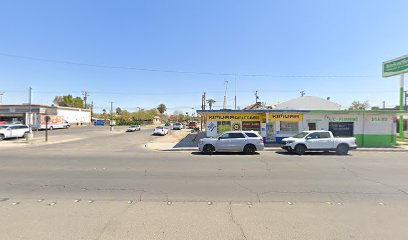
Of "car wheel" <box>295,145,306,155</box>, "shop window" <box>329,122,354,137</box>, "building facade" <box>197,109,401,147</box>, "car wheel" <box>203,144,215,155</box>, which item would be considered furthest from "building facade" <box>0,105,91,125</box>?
"shop window" <box>329,122,354,137</box>

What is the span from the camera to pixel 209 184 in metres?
7.77

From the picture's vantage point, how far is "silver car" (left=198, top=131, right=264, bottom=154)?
620 inches

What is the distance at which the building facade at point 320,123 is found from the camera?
854 inches

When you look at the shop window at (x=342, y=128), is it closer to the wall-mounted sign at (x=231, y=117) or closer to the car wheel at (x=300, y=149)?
the wall-mounted sign at (x=231, y=117)

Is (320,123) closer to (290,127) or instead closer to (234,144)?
(290,127)

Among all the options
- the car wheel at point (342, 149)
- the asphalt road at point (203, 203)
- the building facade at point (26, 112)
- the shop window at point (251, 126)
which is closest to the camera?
the asphalt road at point (203, 203)

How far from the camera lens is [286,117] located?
21641 mm

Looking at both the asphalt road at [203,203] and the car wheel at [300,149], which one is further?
the car wheel at [300,149]

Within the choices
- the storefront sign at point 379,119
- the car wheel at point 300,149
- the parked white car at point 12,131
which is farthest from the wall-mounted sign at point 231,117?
the parked white car at point 12,131

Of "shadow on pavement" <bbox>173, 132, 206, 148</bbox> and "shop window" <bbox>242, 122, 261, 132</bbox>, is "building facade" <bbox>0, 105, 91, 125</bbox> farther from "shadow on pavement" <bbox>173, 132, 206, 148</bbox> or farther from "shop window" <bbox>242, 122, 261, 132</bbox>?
"shop window" <bbox>242, 122, 261, 132</bbox>

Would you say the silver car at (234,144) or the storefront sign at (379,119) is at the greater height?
the storefront sign at (379,119)

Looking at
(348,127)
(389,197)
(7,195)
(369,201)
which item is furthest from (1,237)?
(348,127)

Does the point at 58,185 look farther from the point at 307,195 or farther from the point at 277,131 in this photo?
the point at 277,131

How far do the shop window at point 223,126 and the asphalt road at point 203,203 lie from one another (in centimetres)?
1201
